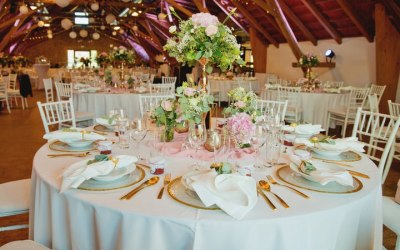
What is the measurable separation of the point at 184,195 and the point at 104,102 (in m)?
4.34

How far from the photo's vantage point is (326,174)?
1.61 metres

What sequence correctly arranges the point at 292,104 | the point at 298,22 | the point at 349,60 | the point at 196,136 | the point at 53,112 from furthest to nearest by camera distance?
the point at 298,22 → the point at 349,60 → the point at 292,104 → the point at 53,112 → the point at 196,136

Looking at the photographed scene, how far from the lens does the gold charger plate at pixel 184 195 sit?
137 cm

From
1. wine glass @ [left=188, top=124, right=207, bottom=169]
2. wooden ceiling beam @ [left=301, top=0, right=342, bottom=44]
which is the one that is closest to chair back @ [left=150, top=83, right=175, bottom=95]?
wine glass @ [left=188, top=124, right=207, bottom=169]


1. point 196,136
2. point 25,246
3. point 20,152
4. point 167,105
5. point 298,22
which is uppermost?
point 298,22

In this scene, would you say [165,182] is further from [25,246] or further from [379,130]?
[379,130]

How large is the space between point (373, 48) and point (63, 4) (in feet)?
25.6

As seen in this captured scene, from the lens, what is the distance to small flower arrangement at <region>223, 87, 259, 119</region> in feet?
7.61

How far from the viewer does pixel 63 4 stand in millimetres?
8117

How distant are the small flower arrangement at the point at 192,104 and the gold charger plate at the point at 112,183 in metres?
0.55

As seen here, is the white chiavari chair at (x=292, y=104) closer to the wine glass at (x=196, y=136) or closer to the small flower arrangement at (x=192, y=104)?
the small flower arrangement at (x=192, y=104)

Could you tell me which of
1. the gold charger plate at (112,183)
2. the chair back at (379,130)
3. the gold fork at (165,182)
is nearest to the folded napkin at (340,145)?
the chair back at (379,130)

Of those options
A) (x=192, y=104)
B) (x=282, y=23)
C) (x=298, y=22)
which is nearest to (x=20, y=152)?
(x=192, y=104)

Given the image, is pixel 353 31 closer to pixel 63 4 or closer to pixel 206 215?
pixel 63 4
